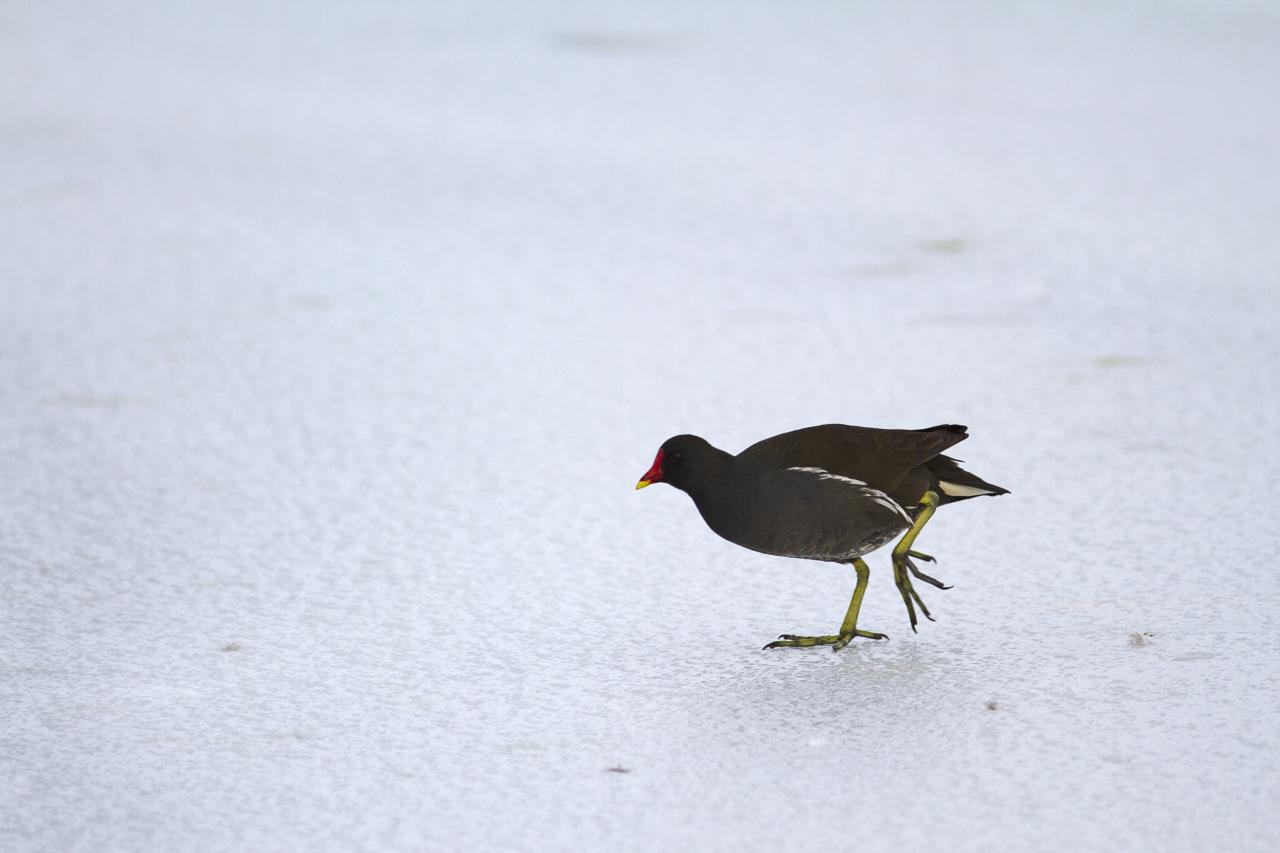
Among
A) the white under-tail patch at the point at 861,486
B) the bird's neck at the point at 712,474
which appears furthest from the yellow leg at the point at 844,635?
the bird's neck at the point at 712,474

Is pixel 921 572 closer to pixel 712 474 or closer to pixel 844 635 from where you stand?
pixel 844 635

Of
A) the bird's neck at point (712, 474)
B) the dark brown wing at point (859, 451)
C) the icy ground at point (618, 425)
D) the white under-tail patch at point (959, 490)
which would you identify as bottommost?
the icy ground at point (618, 425)

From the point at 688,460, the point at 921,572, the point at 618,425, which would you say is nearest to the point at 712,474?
the point at 688,460

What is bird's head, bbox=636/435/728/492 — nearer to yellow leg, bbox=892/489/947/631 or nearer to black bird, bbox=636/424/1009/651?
black bird, bbox=636/424/1009/651

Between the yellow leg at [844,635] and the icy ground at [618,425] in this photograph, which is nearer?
the icy ground at [618,425]

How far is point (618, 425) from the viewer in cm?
322

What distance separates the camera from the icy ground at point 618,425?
1.84m

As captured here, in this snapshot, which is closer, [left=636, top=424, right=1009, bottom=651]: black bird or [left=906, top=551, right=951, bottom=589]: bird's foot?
[left=636, top=424, right=1009, bottom=651]: black bird

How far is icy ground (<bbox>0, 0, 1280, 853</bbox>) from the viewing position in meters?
1.84

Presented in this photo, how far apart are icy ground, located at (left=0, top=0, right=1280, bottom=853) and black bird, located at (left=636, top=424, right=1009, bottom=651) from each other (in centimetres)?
17

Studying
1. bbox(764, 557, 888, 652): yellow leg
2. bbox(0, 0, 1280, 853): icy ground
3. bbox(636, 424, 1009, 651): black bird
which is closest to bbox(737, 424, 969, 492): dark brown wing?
bbox(636, 424, 1009, 651): black bird

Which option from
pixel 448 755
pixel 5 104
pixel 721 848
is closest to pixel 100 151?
pixel 5 104

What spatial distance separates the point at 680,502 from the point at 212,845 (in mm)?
1347

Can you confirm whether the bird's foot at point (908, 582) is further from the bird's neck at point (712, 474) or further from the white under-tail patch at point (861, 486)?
the bird's neck at point (712, 474)
